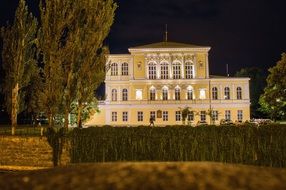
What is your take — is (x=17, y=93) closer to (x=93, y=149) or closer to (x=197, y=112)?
(x=93, y=149)

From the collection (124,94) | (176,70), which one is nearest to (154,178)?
(124,94)

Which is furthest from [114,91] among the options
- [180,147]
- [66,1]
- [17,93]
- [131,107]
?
[180,147]

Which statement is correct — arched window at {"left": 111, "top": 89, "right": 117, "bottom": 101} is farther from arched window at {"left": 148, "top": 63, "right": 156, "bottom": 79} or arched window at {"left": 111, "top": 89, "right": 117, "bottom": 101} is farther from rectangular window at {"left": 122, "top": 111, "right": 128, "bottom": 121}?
arched window at {"left": 148, "top": 63, "right": 156, "bottom": 79}

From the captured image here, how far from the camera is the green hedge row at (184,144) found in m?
14.5

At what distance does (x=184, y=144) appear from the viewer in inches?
612

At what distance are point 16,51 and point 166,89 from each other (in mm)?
38048

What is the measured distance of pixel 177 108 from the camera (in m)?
57.9

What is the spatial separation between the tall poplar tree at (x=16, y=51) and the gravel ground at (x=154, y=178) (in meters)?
17.4

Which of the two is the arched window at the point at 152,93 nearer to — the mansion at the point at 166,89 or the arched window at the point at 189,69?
the mansion at the point at 166,89

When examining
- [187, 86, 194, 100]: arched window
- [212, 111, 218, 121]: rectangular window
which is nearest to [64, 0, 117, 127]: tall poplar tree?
[212, 111, 218, 121]: rectangular window

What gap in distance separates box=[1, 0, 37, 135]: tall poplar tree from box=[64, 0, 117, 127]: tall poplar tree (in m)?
4.96

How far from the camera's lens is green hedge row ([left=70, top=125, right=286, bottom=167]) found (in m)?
14.5

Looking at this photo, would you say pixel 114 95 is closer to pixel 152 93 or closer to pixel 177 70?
pixel 152 93

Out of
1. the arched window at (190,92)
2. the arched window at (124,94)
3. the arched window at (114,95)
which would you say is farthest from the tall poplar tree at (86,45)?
the arched window at (190,92)
